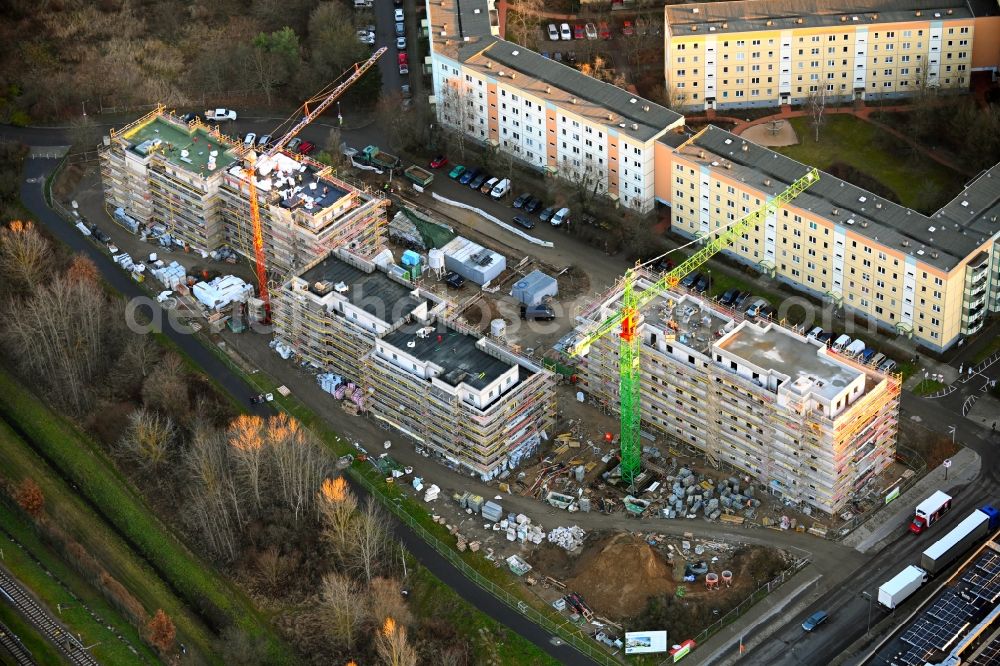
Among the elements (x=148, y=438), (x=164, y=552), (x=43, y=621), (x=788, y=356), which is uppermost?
(x=788, y=356)

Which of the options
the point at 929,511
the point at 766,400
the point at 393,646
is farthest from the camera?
the point at 766,400

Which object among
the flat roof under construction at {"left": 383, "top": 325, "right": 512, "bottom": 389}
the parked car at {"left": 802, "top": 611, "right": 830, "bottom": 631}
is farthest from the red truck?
the flat roof under construction at {"left": 383, "top": 325, "right": 512, "bottom": 389}

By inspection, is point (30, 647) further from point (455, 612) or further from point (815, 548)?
point (815, 548)

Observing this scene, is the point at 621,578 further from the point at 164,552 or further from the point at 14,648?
the point at 14,648

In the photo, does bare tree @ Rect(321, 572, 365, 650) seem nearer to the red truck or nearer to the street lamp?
the street lamp

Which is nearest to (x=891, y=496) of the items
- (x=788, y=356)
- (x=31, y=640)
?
(x=788, y=356)

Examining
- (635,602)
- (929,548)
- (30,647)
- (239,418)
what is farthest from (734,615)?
(30,647)
